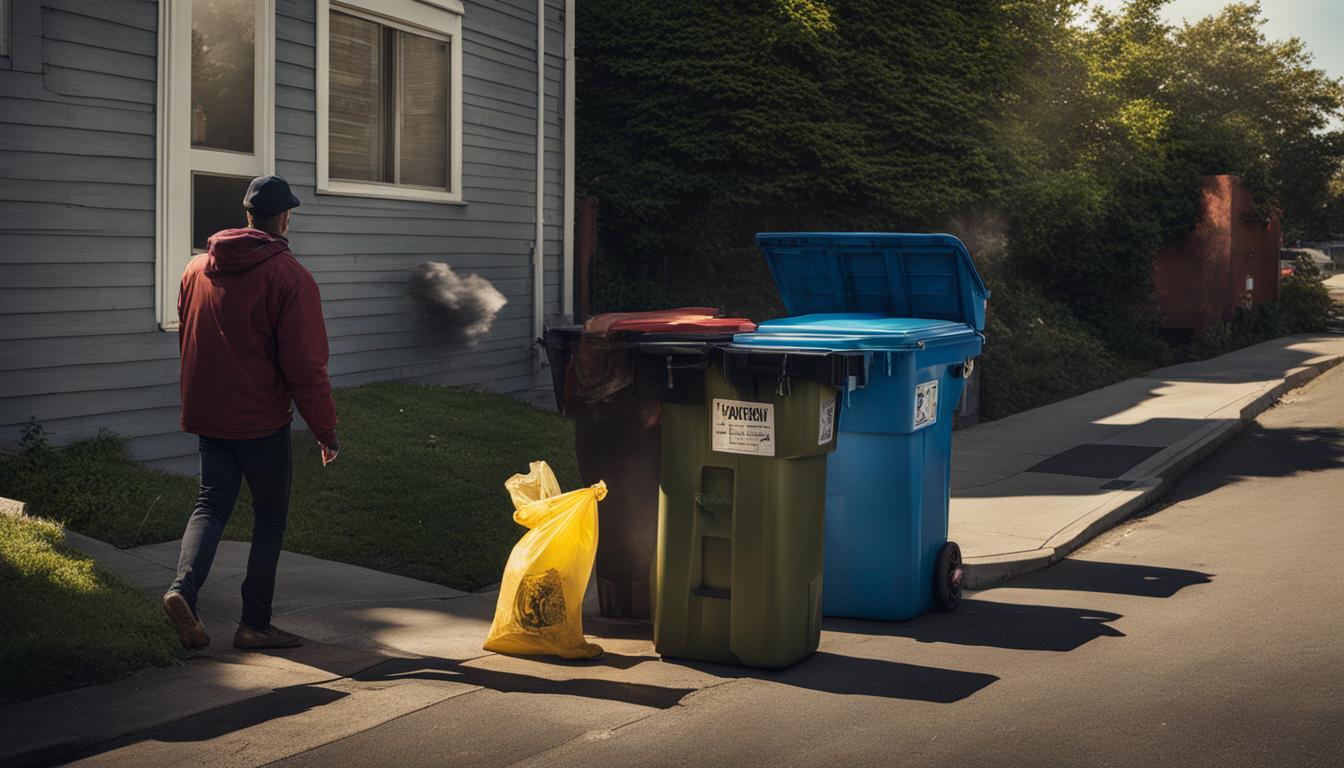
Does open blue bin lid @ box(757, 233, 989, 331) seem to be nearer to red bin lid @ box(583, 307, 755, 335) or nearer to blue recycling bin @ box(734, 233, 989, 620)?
blue recycling bin @ box(734, 233, 989, 620)

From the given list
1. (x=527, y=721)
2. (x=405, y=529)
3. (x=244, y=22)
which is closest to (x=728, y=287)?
(x=244, y=22)

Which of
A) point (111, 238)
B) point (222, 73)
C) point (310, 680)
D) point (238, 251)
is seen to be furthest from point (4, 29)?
point (310, 680)

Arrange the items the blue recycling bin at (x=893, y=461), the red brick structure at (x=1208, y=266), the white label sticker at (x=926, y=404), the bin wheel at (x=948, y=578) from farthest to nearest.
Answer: the red brick structure at (x=1208, y=266) < the bin wheel at (x=948, y=578) < the white label sticker at (x=926, y=404) < the blue recycling bin at (x=893, y=461)

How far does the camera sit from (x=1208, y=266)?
2755cm

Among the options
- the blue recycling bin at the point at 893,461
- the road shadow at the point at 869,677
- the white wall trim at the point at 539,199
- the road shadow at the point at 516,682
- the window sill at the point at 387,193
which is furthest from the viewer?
the white wall trim at the point at 539,199

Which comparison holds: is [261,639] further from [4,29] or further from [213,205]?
[213,205]

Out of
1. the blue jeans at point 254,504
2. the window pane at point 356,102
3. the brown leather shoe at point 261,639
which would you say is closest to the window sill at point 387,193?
the window pane at point 356,102

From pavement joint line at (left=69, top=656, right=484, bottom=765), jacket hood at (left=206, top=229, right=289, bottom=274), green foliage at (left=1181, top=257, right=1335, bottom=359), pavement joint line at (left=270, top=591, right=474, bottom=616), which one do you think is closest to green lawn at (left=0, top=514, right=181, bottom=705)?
pavement joint line at (left=69, top=656, right=484, bottom=765)

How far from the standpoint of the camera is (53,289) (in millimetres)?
8406

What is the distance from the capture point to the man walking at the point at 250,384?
5.73m

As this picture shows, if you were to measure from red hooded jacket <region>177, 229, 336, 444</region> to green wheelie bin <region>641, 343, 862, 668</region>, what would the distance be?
1590 mm

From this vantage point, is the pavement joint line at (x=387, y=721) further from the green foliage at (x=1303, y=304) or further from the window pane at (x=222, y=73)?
the green foliage at (x=1303, y=304)

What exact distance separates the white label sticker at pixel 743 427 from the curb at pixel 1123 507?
2638mm

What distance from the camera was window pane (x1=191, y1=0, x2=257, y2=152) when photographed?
31.6 ft
